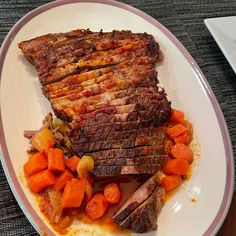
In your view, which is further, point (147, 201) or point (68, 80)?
point (68, 80)

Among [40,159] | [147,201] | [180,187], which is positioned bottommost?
[180,187]


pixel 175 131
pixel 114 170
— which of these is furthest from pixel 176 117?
pixel 114 170

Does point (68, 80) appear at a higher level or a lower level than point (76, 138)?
higher

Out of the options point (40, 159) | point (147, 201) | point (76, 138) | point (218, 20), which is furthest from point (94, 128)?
point (218, 20)

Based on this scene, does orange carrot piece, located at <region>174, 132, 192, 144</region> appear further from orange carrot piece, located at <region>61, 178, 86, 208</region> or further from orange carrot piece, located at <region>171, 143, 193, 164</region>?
orange carrot piece, located at <region>61, 178, 86, 208</region>

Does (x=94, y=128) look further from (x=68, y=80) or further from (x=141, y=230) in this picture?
(x=141, y=230)

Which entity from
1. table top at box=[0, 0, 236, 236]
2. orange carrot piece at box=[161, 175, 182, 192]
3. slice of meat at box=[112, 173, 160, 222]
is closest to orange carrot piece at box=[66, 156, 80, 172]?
slice of meat at box=[112, 173, 160, 222]
